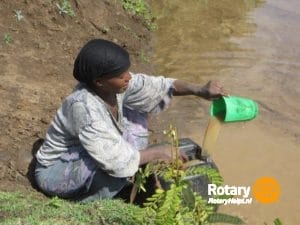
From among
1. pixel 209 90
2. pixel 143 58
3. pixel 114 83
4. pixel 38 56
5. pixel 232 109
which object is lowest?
pixel 143 58

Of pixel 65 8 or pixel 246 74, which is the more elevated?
pixel 65 8

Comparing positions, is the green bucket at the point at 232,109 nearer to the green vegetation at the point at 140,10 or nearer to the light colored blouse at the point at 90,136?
the light colored blouse at the point at 90,136

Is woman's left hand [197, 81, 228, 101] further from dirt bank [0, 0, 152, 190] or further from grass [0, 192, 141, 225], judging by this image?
dirt bank [0, 0, 152, 190]

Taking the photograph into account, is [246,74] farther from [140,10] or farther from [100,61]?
[100,61]

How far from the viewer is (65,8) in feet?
20.6

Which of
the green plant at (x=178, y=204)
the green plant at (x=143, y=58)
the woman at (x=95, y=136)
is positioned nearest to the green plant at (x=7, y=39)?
the green plant at (x=143, y=58)

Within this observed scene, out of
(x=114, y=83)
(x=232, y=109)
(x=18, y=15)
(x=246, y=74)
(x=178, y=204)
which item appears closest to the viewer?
(x=178, y=204)

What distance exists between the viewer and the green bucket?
352cm

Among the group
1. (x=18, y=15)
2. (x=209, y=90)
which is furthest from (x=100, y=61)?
(x=18, y=15)

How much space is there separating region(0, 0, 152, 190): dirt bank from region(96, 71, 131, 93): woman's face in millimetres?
929

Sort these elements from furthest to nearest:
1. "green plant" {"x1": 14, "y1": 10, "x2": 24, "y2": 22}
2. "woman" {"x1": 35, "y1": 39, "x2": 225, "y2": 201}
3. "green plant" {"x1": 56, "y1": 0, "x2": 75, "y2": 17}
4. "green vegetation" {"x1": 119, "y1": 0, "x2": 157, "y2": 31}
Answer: "green vegetation" {"x1": 119, "y1": 0, "x2": 157, "y2": 31} < "green plant" {"x1": 56, "y1": 0, "x2": 75, "y2": 17} < "green plant" {"x1": 14, "y1": 10, "x2": 24, "y2": 22} < "woman" {"x1": 35, "y1": 39, "x2": 225, "y2": 201}

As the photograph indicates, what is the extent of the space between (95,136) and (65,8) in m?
3.37

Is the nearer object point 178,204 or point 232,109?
point 178,204

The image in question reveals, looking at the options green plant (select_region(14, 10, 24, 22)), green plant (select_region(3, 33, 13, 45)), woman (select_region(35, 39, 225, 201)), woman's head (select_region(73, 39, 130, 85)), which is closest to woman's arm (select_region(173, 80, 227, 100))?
woman (select_region(35, 39, 225, 201))
